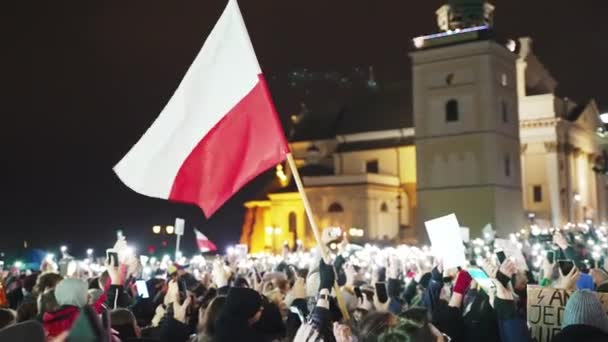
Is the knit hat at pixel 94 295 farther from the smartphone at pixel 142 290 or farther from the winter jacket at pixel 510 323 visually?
the smartphone at pixel 142 290

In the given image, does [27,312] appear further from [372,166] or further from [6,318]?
[372,166]

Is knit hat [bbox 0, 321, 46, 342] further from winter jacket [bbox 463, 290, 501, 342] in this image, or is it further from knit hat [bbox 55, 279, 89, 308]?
winter jacket [bbox 463, 290, 501, 342]

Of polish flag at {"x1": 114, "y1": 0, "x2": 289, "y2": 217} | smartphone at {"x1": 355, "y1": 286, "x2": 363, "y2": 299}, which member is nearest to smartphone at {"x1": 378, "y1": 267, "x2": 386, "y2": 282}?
smartphone at {"x1": 355, "y1": 286, "x2": 363, "y2": 299}

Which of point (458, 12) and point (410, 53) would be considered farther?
point (458, 12)

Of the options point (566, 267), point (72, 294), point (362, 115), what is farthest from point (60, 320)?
point (362, 115)

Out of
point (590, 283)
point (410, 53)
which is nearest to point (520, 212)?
point (410, 53)

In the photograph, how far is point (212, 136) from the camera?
7.41 meters

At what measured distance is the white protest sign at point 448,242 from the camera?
8.20 meters

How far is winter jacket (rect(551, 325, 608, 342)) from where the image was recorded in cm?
465

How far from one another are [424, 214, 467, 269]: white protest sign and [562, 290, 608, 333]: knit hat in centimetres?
322

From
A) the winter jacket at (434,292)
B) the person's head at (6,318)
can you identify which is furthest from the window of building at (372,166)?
the person's head at (6,318)

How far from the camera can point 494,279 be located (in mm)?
6309

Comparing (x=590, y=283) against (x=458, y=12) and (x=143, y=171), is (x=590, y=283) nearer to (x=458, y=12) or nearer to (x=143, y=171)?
(x=143, y=171)

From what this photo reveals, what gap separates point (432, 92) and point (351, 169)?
16718 mm
